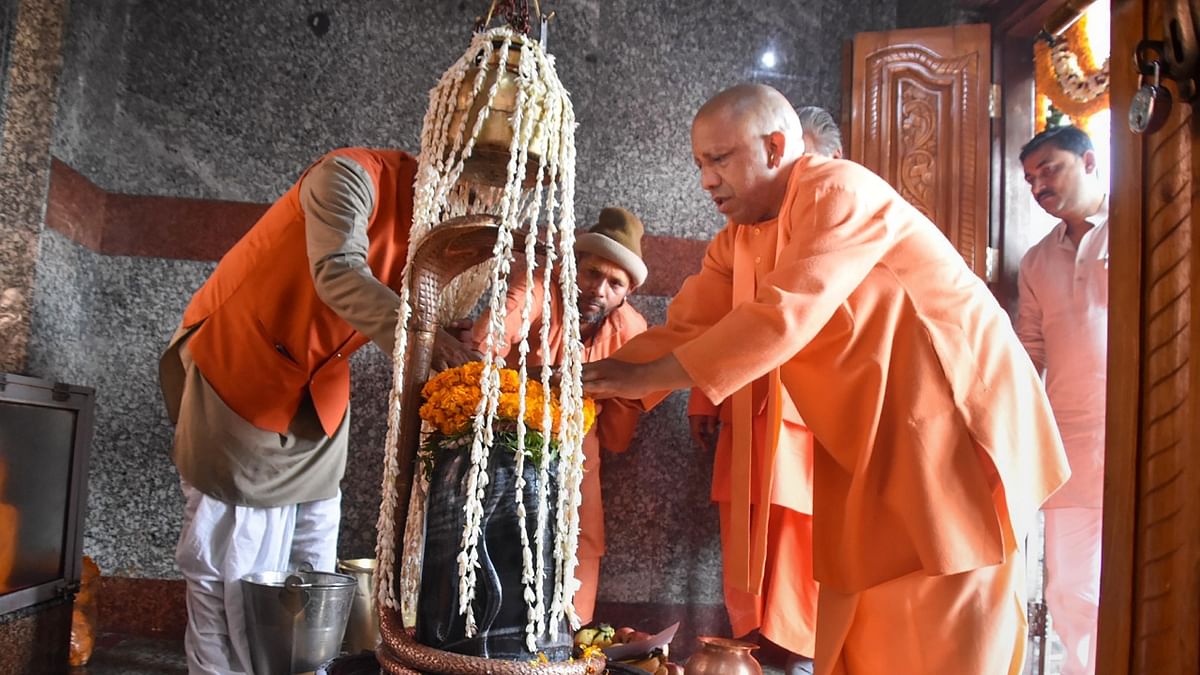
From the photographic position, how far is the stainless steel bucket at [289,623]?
104 inches

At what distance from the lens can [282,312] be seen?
108 inches

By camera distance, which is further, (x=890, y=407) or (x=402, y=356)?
(x=890, y=407)

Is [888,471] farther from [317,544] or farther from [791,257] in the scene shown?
[317,544]

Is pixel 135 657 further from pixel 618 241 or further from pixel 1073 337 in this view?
pixel 1073 337

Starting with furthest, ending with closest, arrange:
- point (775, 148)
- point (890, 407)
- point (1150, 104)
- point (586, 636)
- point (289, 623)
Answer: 1. point (586, 636)
2. point (289, 623)
3. point (775, 148)
4. point (890, 407)
5. point (1150, 104)

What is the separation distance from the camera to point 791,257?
2180 mm

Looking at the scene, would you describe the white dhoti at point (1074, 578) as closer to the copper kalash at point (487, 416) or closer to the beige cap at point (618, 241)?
the beige cap at point (618, 241)

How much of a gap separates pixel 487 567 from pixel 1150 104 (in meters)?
1.33

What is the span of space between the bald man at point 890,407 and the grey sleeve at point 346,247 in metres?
0.56

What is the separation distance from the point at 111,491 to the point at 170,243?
1.10 m

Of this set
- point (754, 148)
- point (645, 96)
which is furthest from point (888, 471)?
point (645, 96)

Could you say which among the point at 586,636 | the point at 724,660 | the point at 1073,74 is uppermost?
the point at 1073,74

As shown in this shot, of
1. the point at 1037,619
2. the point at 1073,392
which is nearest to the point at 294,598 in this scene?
the point at 1073,392

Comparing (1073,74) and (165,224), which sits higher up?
(1073,74)
